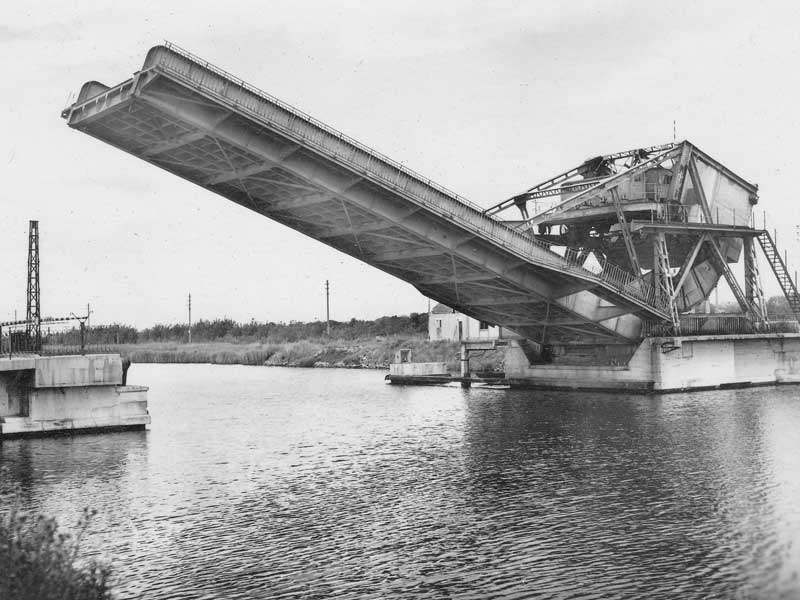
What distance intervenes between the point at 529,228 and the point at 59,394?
2165cm

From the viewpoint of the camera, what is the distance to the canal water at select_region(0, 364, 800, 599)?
11.6 metres

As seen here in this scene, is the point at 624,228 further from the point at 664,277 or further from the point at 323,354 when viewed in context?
the point at 323,354

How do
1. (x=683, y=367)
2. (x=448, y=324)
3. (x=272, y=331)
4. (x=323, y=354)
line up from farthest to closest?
(x=272, y=331), (x=323, y=354), (x=448, y=324), (x=683, y=367)

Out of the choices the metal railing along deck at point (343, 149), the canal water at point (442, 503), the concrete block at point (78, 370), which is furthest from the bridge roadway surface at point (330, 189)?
the concrete block at point (78, 370)

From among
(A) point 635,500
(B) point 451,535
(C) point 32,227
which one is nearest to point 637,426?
(A) point 635,500

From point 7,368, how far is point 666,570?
71.5ft

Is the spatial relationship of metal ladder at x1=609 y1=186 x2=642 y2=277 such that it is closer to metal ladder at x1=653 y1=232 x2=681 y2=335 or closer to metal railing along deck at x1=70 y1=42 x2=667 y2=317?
metal ladder at x1=653 y1=232 x2=681 y2=335

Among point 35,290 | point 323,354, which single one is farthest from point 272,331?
point 35,290

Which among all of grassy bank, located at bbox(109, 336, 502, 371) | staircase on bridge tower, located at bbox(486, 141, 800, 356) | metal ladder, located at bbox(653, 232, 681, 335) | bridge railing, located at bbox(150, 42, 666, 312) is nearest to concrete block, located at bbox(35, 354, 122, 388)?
bridge railing, located at bbox(150, 42, 666, 312)

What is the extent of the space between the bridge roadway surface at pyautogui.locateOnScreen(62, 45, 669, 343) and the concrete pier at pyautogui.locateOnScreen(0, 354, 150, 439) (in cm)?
760

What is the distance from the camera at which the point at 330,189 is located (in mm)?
26719

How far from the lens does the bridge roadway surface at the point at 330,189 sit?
2330cm

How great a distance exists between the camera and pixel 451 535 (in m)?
14.0

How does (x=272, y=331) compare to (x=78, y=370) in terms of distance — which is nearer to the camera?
(x=78, y=370)
